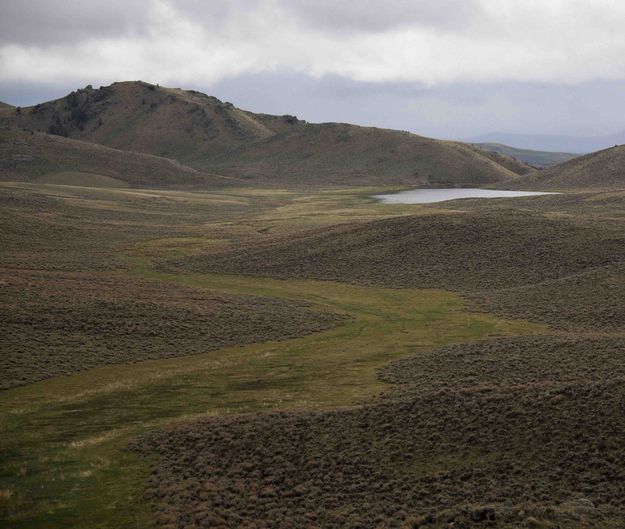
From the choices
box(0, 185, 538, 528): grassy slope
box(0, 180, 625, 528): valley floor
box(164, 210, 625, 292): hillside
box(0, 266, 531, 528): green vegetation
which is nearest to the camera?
box(0, 180, 625, 528): valley floor

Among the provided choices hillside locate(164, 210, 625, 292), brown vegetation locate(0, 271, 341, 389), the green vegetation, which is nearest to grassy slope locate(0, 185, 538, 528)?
the green vegetation

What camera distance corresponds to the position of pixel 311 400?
138 feet

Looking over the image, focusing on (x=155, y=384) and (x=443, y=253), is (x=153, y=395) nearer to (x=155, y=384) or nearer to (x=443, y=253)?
(x=155, y=384)

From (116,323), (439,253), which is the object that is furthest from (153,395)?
(439,253)

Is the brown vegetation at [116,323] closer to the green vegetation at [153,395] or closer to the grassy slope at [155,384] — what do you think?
the grassy slope at [155,384]

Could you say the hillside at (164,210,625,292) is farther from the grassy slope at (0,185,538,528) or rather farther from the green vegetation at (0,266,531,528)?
the green vegetation at (0,266,531,528)

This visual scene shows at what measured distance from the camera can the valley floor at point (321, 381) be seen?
27672 mm

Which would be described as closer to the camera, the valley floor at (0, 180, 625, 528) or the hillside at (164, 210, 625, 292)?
the valley floor at (0, 180, 625, 528)

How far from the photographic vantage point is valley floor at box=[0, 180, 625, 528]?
27672 millimetres

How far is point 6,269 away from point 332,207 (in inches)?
3786

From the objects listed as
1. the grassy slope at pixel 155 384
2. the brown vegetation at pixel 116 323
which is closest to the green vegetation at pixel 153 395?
the grassy slope at pixel 155 384

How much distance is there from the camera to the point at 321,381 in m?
46.8

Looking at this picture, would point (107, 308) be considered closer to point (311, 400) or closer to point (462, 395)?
point (311, 400)

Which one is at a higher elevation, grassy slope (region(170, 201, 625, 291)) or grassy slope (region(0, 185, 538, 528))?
grassy slope (region(170, 201, 625, 291))
